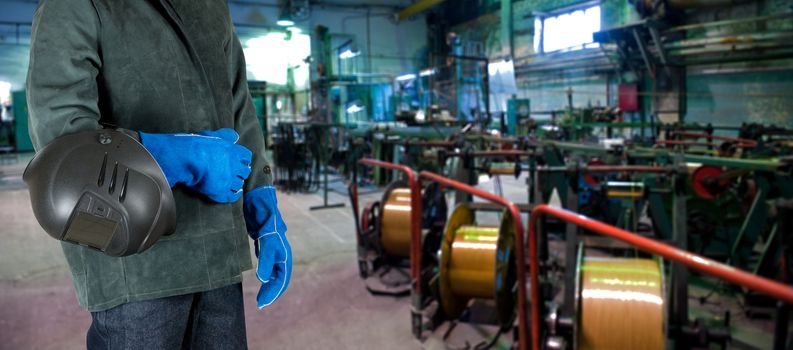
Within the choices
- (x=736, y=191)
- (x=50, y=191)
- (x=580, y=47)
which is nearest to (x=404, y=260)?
(x=736, y=191)

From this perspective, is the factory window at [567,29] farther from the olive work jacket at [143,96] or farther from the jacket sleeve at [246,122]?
the olive work jacket at [143,96]

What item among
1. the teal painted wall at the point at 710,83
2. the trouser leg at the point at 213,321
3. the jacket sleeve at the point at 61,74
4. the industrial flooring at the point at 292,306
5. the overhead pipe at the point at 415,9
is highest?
the overhead pipe at the point at 415,9

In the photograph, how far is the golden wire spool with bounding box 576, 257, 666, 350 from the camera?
284 cm

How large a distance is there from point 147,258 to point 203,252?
0.14 meters

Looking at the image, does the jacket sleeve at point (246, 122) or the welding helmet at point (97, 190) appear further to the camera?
the jacket sleeve at point (246, 122)

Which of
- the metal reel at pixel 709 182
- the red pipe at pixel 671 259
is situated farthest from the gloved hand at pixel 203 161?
the metal reel at pixel 709 182

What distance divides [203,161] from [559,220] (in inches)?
220

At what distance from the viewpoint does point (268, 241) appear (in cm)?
170

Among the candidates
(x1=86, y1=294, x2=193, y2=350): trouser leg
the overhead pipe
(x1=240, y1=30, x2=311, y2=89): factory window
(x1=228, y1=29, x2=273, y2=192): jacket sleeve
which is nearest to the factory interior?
(x1=86, y1=294, x2=193, y2=350): trouser leg

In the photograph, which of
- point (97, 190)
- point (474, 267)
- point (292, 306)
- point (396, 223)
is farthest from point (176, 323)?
point (396, 223)

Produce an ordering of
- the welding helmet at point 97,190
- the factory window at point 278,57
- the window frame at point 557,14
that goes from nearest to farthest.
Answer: the welding helmet at point 97,190 → the window frame at point 557,14 → the factory window at point 278,57

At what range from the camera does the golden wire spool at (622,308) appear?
2836 millimetres

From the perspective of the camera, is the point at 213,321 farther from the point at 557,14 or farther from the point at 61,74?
the point at 557,14

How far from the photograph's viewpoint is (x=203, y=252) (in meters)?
1.49
